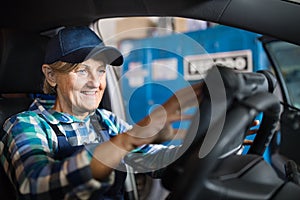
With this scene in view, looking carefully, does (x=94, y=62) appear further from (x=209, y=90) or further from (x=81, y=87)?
(x=209, y=90)

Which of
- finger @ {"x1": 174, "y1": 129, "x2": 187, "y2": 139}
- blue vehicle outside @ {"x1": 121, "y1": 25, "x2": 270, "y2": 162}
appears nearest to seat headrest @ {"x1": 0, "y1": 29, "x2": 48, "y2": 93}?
finger @ {"x1": 174, "y1": 129, "x2": 187, "y2": 139}

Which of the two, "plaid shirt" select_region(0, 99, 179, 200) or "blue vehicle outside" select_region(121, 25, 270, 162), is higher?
"plaid shirt" select_region(0, 99, 179, 200)

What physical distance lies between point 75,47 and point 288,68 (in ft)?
6.69

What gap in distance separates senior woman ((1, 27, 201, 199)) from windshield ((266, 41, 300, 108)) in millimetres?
1376

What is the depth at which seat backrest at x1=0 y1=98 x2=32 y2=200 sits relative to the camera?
4.14ft

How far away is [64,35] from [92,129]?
30cm

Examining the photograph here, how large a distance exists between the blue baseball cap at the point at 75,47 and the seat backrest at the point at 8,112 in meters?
0.22

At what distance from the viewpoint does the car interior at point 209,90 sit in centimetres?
89

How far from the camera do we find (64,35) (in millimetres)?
1327

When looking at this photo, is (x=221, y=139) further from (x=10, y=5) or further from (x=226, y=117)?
(x=10, y=5)

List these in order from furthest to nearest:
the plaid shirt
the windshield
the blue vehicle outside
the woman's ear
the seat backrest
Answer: the blue vehicle outside, the windshield, the woman's ear, the seat backrest, the plaid shirt

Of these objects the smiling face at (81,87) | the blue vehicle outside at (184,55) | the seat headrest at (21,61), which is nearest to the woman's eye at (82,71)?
the smiling face at (81,87)

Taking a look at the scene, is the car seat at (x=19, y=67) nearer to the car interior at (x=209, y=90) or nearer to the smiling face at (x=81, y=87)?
the car interior at (x=209, y=90)

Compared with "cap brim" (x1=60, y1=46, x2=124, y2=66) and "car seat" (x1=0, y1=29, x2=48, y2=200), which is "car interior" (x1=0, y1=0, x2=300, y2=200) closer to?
"car seat" (x1=0, y1=29, x2=48, y2=200)
